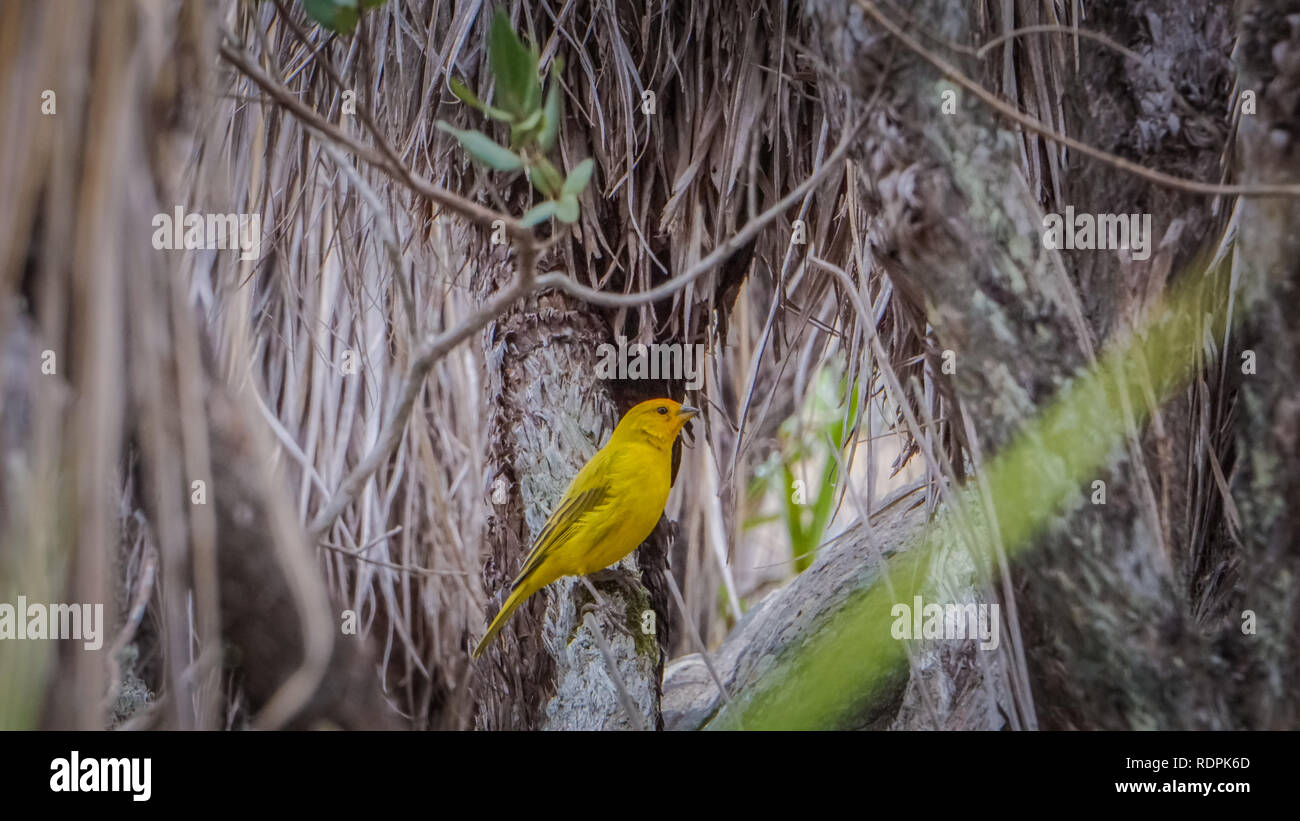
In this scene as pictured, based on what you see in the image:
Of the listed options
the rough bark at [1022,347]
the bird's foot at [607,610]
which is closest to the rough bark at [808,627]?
the bird's foot at [607,610]

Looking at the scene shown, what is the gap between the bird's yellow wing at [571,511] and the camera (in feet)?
6.81

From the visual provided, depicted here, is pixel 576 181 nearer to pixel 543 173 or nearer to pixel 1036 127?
pixel 543 173

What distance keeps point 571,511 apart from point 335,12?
1.04 metres

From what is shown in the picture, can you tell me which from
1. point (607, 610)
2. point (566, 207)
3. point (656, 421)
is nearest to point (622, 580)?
point (607, 610)

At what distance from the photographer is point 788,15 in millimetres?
2105

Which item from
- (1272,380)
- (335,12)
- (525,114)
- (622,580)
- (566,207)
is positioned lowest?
(622,580)

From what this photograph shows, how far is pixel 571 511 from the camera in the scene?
6.83 feet

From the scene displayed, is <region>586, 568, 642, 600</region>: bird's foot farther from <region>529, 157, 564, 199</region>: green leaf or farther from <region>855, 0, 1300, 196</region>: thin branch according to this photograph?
<region>855, 0, 1300, 196</region>: thin branch

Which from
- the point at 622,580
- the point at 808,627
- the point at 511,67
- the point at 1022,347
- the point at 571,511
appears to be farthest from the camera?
the point at 808,627

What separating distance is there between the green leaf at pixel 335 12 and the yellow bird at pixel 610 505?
0.99m

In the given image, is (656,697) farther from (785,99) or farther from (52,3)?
(52,3)

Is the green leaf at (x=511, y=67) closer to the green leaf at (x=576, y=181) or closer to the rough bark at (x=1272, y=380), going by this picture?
the green leaf at (x=576, y=181)

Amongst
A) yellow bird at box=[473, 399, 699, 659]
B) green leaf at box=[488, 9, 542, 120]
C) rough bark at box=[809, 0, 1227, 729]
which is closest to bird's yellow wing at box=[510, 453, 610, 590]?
yellow bird at box=[473, 399, 699, 659]
